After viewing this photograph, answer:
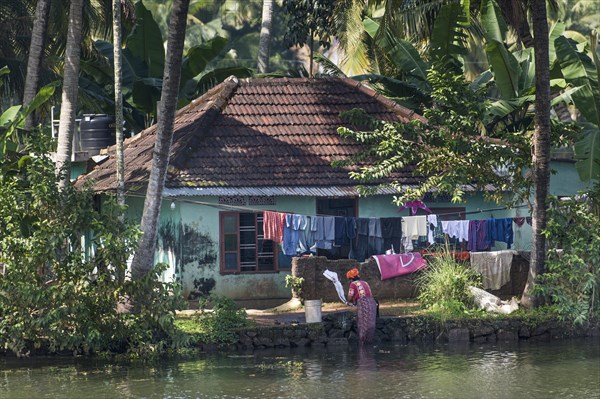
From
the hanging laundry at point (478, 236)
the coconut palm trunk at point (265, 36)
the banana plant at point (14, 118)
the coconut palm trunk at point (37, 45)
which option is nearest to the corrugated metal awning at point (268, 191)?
the hanging laundry at point (478, 236)

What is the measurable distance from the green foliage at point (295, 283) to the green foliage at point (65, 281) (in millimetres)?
3525

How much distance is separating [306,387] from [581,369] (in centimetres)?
470

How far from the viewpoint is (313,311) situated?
797 inches

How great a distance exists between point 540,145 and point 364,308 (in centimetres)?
505

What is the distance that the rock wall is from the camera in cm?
2225

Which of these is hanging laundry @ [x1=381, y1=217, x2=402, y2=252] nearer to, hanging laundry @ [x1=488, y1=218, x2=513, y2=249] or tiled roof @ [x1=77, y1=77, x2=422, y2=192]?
tiled roof @ [x1=77, y1=77, x2=422, y2=192]

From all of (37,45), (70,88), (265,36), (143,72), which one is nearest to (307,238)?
(70,88)

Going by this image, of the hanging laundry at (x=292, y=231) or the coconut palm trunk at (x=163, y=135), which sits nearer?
the coconut palm trunk at (x=163, y=135)

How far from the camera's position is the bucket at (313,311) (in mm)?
20219

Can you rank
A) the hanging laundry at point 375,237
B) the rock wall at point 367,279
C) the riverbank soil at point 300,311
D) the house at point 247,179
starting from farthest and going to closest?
the hanging laundry at point 375,237
the house at point 247,179
the rock wall at point 367,279
the riverbank soil at point 300,311

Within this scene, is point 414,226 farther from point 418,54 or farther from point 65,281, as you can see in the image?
point 65,281

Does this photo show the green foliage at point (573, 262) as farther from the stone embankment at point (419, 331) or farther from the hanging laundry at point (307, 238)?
the hanging laundry at point (307, 238)

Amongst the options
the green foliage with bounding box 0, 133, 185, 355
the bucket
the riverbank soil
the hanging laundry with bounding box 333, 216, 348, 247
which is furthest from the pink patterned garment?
the green foliage with bounding box 0, 133, 185, 355

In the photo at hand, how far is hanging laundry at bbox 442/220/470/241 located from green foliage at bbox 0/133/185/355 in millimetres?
6775
